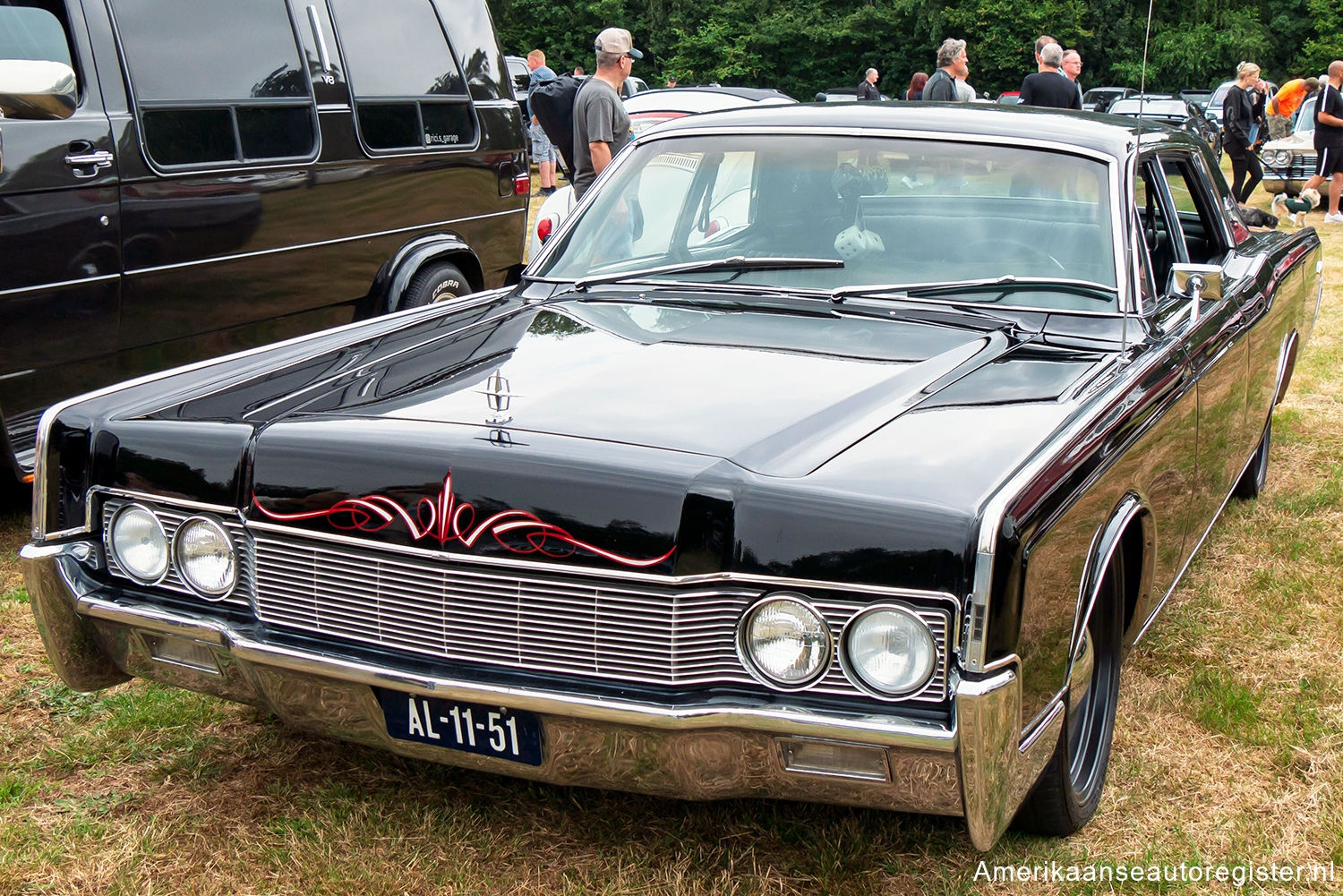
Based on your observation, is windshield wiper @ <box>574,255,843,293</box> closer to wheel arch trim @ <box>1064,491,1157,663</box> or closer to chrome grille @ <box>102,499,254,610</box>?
wheel arch trim @ <box>1064,491,1157,663</box>

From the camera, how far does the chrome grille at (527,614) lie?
2.21 meters

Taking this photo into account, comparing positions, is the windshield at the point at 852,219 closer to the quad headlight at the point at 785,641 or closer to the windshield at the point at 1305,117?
the quad headlight at the point at 785,641

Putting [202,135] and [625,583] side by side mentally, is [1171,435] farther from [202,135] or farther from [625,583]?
[202,135]

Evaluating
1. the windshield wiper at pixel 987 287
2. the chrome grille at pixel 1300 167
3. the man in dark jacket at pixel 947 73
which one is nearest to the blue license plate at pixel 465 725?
the windshield wiper at pixel 987 287

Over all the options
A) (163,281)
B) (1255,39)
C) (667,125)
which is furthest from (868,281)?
(1255,39)

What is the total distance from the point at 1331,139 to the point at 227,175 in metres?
12.3

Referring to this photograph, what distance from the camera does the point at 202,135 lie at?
4.96m

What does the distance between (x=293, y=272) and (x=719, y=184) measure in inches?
94.2

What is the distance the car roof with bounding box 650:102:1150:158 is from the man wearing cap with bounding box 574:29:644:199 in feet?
11.7

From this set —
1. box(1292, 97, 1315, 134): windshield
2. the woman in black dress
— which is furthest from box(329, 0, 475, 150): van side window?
box(1292, 97, 1315, 134): windshield

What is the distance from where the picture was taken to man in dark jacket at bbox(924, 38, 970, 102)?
10.3 m

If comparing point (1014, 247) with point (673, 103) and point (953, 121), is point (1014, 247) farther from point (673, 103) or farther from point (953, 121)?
point (673, 103)

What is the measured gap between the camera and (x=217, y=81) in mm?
5051

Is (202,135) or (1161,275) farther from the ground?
(202,135)
